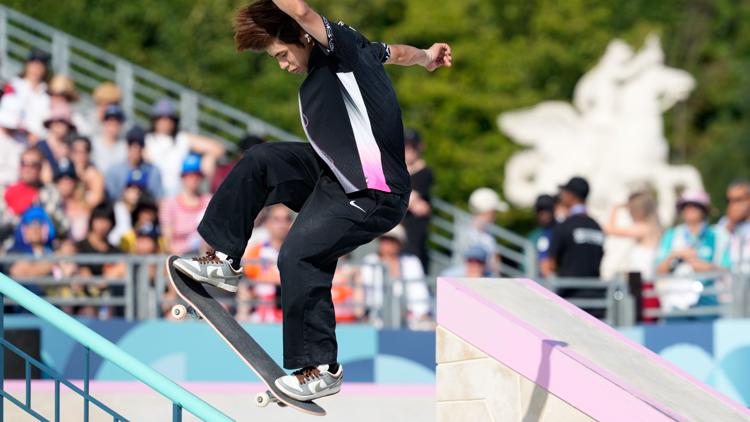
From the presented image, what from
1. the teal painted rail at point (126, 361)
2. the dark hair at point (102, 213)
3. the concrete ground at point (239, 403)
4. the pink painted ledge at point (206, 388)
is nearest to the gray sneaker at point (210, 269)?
the teal painted rail at point (126, 361)

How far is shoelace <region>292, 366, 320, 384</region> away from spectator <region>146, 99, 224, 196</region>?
603cm

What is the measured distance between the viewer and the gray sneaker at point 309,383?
631 cm

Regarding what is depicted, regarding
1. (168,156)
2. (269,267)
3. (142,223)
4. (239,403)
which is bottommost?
(239,403)

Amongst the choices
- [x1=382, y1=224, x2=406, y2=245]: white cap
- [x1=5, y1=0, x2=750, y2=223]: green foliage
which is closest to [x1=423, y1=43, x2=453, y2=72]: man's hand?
[x1=382, y1=224, x2=406, y2=245]: white cap

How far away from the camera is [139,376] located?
577 cm

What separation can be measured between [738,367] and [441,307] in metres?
4.01

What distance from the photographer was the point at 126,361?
579cm

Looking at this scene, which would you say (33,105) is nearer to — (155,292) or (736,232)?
(155,292)

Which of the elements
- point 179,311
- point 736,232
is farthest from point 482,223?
point 179,311

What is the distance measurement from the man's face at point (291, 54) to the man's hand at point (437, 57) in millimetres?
794

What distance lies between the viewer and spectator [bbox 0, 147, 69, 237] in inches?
441

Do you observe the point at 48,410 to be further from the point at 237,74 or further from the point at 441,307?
the point at 237,74

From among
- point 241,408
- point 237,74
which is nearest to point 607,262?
point 241,408

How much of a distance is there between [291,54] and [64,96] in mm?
6995
